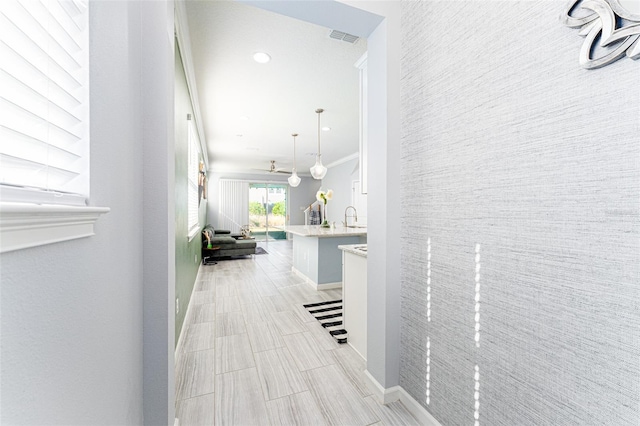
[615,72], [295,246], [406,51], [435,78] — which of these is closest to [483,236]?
[615,72]

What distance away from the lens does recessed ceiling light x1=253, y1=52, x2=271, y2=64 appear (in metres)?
2.60

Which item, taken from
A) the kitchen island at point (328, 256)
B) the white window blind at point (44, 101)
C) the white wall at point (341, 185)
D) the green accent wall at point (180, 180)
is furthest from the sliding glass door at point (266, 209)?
the white window blind at point (44, 101)

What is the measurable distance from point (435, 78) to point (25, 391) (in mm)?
1844

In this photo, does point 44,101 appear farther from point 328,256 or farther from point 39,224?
point 328,256

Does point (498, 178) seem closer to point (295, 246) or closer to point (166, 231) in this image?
point (166, 231)

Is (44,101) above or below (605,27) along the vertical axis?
below

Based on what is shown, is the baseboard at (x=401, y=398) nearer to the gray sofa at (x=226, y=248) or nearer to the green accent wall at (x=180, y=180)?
the green accent wall at (x=180, y=180)

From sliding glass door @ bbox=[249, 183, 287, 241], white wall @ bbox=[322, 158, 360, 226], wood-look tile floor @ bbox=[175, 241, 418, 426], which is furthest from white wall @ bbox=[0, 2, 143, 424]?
sliding glass door @ bbox=[249, 183, 287, 241]

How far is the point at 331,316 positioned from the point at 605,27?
9.43ft

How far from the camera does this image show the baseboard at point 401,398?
1472 mm

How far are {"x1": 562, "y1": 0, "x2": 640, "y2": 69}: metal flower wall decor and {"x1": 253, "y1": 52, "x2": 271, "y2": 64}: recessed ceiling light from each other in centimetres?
241

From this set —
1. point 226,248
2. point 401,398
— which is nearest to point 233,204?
point 226,248

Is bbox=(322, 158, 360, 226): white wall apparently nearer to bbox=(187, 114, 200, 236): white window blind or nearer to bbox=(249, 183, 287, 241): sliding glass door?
bbox=(249, 183, 287, 241): sliding glass door

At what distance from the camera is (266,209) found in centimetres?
1027
